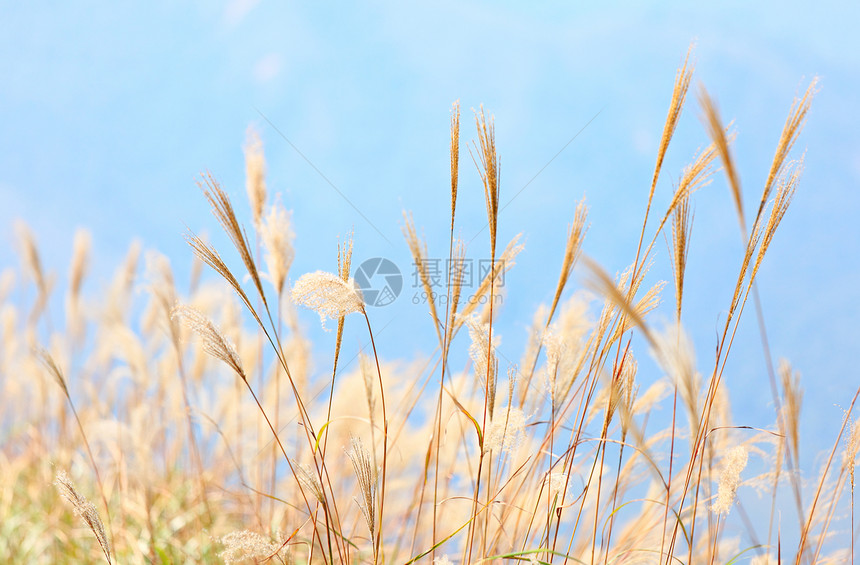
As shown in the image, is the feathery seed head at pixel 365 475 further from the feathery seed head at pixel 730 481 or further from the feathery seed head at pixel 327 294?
the feathery seed head at pixel 730 481

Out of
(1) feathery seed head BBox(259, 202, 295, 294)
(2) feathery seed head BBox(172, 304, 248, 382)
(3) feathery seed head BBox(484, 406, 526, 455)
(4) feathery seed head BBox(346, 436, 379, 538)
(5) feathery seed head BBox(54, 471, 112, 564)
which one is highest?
(1) feathery seed head BBox(259, 202, 295, 294)

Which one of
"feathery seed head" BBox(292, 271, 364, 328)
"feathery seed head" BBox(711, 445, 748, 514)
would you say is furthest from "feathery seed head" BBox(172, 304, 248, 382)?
"feathery seed head" BBox(711, 445, 748, 514)

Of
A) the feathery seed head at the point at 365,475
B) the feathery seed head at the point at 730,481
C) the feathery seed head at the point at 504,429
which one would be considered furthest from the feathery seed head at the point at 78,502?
the feathery seed head at the point at 730,481

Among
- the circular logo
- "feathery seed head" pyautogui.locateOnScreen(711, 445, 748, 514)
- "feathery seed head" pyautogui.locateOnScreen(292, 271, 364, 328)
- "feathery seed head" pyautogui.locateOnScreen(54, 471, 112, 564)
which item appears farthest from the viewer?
the circular logo

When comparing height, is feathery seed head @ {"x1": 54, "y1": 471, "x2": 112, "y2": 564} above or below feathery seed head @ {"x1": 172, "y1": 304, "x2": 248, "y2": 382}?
below

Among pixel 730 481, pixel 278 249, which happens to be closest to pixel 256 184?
pixel 278 249

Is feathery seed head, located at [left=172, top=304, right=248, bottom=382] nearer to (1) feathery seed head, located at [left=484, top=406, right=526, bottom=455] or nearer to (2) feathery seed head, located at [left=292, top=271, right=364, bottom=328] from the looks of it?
(2) feathery seed head, located at [left=292, top=271, right=364, bottom=328]

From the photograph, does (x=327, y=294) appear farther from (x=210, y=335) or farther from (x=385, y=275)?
(x=385, y=275)

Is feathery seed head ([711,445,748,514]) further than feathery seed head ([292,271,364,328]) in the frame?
Yes

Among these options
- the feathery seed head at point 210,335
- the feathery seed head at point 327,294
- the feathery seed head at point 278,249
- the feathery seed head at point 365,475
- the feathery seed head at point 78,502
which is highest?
the feathery seed head at point 278,249

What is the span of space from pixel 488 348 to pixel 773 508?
100 centimetres

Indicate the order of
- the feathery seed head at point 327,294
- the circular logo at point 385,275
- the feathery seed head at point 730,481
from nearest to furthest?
the feathery seed head at point 327,294, the feathery seed head at point 730,481, the circular logo at point 385,275

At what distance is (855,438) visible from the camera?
1313mm

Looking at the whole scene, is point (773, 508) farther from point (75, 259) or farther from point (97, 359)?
point (97, 359)
